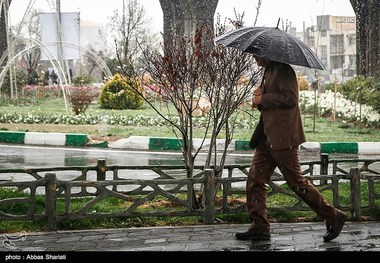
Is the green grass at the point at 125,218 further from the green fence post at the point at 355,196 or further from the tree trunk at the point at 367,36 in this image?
the tree trunk at the point at 367,36

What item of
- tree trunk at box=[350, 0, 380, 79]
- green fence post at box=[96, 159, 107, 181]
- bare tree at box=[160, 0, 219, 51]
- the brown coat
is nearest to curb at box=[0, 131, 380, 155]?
green fence post at box=[96, 159, 107, 181]

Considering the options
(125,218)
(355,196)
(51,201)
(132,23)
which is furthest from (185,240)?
(132,23)

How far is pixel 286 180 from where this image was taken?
5559 mm

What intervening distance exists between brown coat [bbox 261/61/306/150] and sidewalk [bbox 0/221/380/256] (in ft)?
2.28

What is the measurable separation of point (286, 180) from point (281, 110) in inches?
19.3

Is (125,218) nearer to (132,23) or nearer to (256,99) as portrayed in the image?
(256,99)

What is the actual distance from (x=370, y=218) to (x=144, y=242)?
2153 mm

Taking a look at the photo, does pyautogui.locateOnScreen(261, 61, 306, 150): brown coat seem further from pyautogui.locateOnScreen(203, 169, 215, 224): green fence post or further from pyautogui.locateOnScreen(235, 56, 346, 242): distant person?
pyautogui.locateOnScreen(203, 169, 215, 224): green fence post

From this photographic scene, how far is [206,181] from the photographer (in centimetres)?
639

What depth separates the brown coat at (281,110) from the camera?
544 centimetres

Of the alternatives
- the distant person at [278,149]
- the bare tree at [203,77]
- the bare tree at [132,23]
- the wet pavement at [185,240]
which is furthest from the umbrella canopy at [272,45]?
the bare tree at [132,23]
